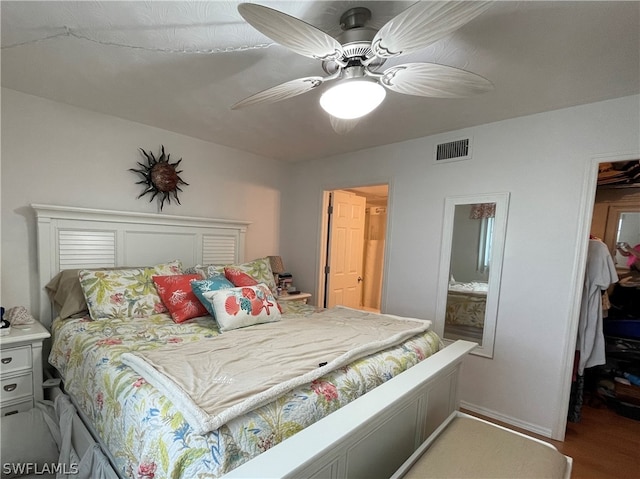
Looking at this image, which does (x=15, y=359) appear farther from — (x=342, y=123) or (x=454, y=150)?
(x=454, y=150)

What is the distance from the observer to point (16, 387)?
1.83 meters

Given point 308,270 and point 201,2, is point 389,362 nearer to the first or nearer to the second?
point 201,2

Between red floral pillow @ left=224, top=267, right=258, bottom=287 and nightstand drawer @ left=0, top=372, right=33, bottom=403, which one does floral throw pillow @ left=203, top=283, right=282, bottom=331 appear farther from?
nightstand drawer @ left=0, top=372, right=33, bottom=403

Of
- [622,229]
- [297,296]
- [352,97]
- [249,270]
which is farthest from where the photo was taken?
[297,296]

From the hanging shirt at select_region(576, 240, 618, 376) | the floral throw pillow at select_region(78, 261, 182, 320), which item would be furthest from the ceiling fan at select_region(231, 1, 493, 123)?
the hanging shirt at select_region(576, 240, 618, 376)

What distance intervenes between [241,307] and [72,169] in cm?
184

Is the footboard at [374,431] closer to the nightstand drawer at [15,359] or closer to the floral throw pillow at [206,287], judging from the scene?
the floral throw pillow at [206,287]

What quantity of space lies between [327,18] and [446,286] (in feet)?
7.40

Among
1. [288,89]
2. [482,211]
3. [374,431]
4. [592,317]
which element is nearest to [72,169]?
[288,89]

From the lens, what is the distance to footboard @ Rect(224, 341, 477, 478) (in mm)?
841

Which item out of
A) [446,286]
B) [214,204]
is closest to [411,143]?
[446,286]

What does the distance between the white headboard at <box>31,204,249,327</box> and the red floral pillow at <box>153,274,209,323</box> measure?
0.59 metres

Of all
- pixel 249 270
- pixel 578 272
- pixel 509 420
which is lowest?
pixel 509 420

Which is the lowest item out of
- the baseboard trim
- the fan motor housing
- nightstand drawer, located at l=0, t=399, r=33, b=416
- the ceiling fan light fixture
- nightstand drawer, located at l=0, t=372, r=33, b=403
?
the baseboard trim
